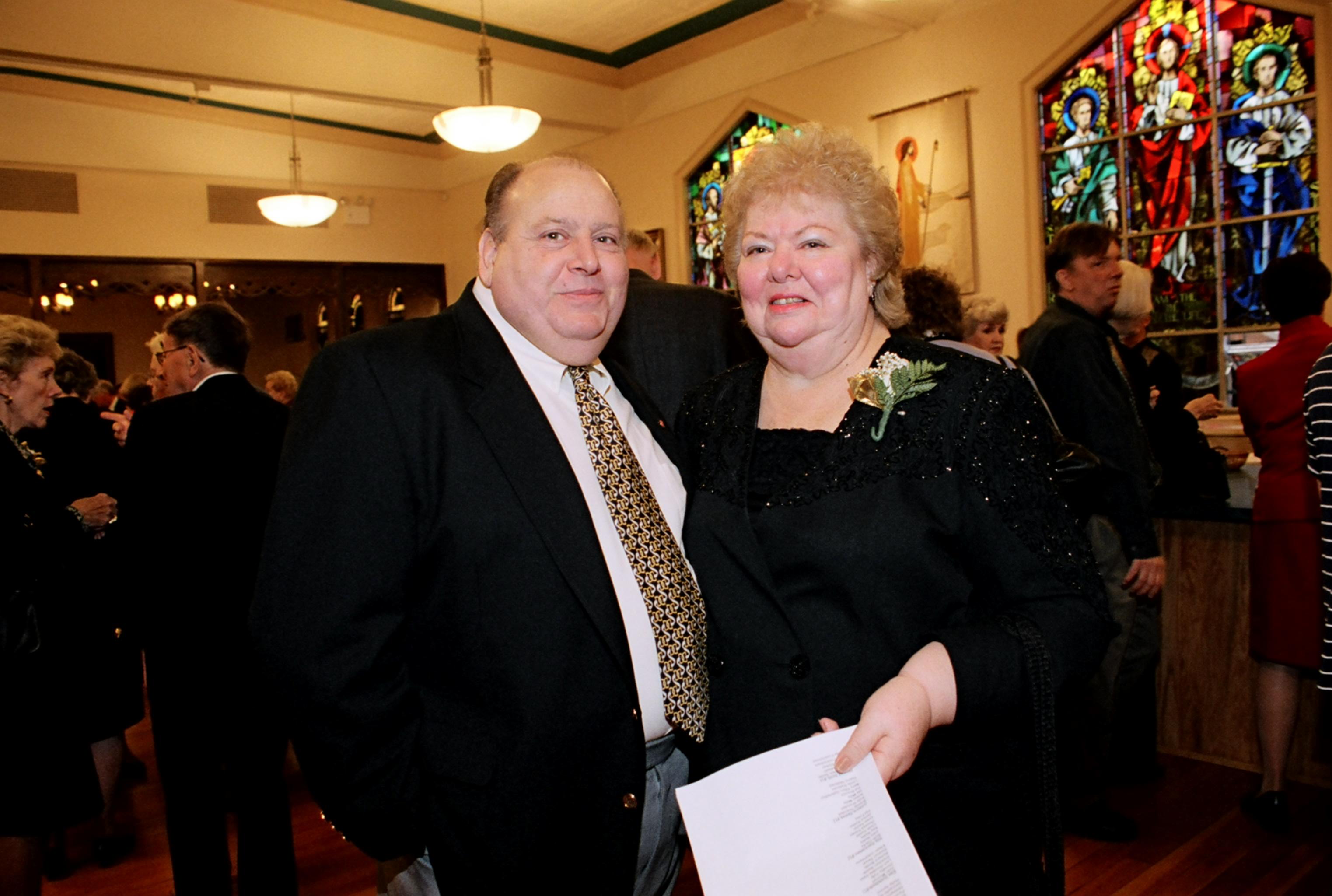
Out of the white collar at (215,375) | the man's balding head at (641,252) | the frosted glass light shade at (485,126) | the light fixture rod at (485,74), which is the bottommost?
the white collar at (215,375)

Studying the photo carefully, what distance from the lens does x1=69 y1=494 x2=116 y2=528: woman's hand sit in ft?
11.2

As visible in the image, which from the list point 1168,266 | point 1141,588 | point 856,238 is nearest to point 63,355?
point 856,238

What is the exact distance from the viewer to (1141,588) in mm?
3182

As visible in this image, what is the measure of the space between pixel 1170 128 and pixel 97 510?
698 centimetres

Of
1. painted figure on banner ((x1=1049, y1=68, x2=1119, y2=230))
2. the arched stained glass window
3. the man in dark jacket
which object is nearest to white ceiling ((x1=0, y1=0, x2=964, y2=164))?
painted figure on banner ((x1=1049, y1=68, x2=1119, y2=230))

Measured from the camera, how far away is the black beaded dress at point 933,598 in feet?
4.76

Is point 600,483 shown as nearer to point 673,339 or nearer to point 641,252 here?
point 673,339

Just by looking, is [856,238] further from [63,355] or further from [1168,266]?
[1168,266]

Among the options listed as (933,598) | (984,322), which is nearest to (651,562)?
(933,598)

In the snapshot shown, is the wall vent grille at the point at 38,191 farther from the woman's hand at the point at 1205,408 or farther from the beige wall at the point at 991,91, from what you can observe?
the woman's hand at the point at 1205,408

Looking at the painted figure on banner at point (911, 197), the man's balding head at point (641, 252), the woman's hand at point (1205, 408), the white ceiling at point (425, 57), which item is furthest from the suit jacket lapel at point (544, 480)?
the painted figure on banner at point (911, 197)

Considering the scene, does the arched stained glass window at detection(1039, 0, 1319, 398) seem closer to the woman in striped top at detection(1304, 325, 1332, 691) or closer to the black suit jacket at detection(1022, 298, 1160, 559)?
the black suit jacket at detection(1022, 298, 1160, 559)

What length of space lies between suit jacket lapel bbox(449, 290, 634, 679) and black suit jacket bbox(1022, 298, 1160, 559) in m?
2.17

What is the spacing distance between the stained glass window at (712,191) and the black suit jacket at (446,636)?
8.10 meters
